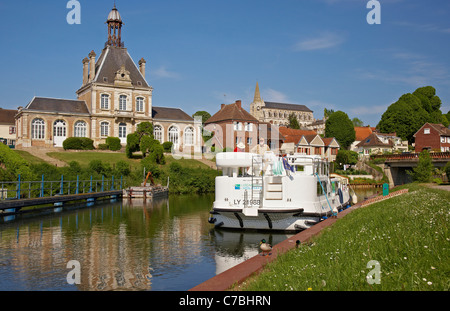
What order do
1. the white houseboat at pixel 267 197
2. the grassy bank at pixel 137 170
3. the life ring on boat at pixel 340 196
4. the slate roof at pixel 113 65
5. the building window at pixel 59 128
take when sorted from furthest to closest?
the slate roof at pixel 113 65 < the building window at pixel 59 128 < the grassy bank at pixel 137 170 < the life ring on boat at pixel 340 196 < the white houseboat at pixel 267 197

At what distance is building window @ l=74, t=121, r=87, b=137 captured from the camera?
248 feet

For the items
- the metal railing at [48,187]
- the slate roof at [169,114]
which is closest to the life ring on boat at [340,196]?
the metal railing at [48,187]

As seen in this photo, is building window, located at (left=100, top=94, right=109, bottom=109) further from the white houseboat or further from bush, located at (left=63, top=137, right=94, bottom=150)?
the white houseboat

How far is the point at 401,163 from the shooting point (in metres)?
76.1

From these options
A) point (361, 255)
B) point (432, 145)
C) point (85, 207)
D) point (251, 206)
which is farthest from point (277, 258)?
point (432, 145)

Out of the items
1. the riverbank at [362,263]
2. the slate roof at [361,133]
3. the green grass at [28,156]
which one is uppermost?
the slate roof at [361,133]

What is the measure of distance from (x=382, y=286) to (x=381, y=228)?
6.22 metres

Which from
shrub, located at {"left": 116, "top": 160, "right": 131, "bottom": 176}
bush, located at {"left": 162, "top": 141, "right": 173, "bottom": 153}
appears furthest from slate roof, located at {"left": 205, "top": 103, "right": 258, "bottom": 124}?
shrub, located at {"left": 116, "top": 160, "right": 131, "bottom": 176}

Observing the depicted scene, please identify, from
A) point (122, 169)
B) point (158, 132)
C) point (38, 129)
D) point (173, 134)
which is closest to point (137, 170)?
point (122, 169)

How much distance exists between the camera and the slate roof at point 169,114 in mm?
84544

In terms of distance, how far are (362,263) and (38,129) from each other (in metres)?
71.3

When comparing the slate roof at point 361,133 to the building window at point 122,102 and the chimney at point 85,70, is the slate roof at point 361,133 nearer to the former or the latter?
the building window at point 122,102

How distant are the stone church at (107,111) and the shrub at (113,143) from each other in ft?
11.1

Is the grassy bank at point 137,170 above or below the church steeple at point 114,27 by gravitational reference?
below
